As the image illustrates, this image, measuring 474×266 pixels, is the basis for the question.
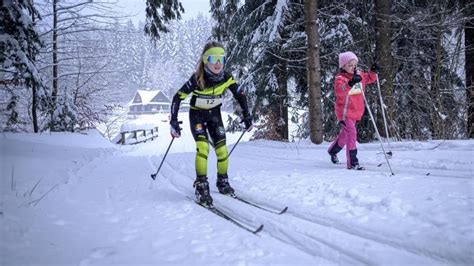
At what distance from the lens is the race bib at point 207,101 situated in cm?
450

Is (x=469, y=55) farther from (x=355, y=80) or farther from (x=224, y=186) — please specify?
(x=224, y=186)

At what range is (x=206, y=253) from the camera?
8.31ft

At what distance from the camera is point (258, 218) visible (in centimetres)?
329

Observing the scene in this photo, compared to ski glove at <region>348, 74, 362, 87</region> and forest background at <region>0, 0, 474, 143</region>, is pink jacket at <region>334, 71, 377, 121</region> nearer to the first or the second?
ski glove at <region>348, 74, 362, 87</region>

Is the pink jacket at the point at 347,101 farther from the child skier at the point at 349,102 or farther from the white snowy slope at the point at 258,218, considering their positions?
the white snowy slope at the point at 258,218

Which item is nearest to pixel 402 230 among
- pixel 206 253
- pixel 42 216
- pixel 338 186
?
pixel 338 186

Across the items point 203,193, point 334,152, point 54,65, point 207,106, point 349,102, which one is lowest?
point 203,193

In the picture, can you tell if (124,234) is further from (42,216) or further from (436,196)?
(436,196)

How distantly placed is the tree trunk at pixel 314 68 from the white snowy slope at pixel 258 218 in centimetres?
393

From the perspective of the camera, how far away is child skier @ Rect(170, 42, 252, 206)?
4363 mm

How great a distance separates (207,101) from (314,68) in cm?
571

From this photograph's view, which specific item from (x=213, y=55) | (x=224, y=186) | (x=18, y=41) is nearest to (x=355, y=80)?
(x=213, y=55)

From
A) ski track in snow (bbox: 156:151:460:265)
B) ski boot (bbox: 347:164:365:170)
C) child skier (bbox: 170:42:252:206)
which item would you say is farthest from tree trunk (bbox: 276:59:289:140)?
ski track in snow (bbox: 156:151:460:265)

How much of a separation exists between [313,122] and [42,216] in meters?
7.74
